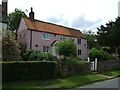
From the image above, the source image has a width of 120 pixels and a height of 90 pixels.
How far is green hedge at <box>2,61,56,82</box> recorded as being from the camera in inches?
510

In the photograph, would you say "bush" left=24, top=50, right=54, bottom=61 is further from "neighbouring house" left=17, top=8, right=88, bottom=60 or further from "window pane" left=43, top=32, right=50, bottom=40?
"window pane" left=43, top=32, right=50, bottom=40

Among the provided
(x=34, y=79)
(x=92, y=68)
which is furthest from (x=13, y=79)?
(x=92, y=68)

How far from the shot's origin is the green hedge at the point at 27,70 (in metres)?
12.9

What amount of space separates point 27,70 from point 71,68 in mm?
5772

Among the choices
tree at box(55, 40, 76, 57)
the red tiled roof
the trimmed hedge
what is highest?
the red tiled roof

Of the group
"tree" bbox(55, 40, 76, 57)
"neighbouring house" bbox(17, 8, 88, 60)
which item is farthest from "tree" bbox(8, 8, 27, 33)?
"tree" bbox(55, 40, 76, 57)

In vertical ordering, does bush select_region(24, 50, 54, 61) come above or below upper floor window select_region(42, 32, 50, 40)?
below

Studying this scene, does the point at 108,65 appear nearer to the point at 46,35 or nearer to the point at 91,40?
the point at 46,35

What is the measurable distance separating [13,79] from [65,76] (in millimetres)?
5561

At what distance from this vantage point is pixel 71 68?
18188mm

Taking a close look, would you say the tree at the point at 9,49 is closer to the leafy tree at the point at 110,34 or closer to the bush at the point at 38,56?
the bush at the point at 38,56

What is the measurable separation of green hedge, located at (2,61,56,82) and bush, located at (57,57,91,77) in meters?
1.17

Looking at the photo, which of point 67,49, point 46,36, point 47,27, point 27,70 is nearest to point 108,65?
point 67,49

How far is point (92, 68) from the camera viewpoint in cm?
2266
